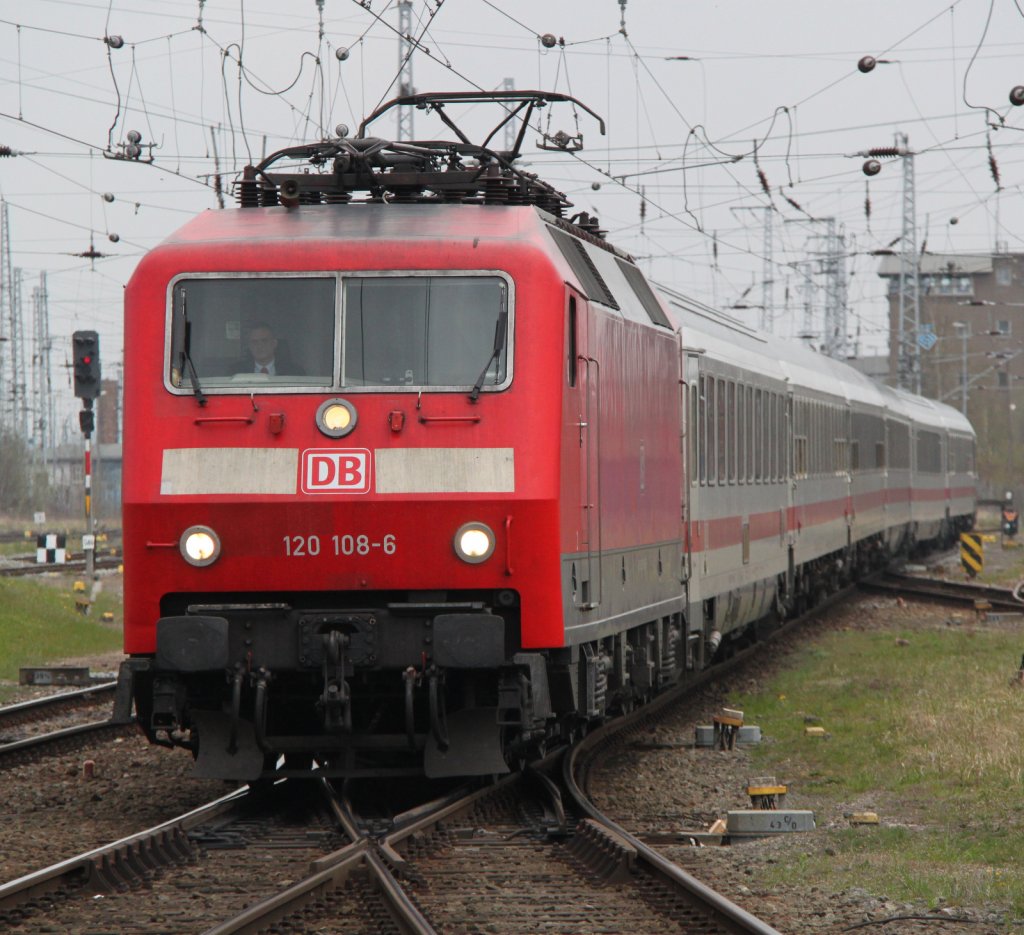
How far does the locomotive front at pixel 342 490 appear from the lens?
9.45m

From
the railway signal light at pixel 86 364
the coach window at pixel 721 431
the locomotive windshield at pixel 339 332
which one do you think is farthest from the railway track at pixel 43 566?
the locomotive windshield at pixel 339 332

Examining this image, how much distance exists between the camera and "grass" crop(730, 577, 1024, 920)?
8422mm

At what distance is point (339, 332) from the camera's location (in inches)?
382

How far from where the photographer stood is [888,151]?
Answer: 23.6 meters

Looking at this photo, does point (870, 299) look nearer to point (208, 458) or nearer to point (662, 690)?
point (662, 690)

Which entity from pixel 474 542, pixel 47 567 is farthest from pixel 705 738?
pixel 47 567

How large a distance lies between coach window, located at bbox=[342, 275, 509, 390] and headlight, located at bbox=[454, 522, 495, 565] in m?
0.73

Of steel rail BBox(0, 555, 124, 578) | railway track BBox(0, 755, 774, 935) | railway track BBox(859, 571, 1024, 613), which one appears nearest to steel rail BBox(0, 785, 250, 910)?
railway track BBox(0, 755, 774, 935)

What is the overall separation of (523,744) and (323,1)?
9.80 meters

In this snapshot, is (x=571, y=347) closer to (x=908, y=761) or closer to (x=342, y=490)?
(x=342, y=490)

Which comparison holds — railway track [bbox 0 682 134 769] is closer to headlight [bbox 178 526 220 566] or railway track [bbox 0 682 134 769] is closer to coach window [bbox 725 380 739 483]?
headlight [bbox 178 526 220 566]

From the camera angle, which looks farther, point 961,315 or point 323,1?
point 961,315

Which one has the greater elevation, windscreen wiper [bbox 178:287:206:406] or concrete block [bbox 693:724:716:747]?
windscreen wiper [bbox 178:287:206:406]

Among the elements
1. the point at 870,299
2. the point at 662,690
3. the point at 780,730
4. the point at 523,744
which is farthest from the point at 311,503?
the point at 870,299
